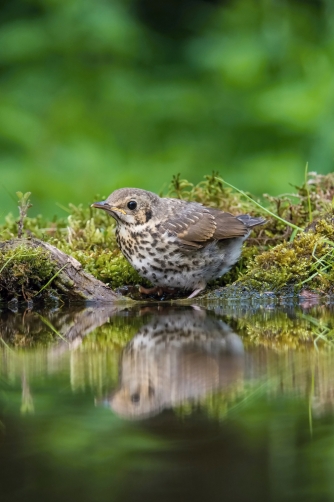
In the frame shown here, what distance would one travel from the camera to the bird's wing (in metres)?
6.30

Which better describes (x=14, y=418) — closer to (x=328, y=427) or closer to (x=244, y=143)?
(x=328, y=427)

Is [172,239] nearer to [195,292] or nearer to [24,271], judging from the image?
[195,292]

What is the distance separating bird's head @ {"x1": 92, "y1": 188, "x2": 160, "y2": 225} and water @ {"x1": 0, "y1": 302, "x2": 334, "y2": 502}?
144 centimetres

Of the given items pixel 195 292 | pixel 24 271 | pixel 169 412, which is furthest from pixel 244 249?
pixel 169 412

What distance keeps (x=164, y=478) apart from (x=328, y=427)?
2.26ft

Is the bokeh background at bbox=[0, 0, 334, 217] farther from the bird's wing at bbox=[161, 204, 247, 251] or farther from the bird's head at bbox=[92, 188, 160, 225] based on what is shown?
the bird's head at bbox=[92, 188, 160, 225]

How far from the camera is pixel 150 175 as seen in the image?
32.2ft

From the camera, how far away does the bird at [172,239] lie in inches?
242

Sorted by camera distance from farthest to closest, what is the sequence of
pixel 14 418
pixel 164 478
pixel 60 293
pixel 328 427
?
1. pixel 60 293
2. pixel 14 418
3. pixel 328 427
4. pixel 164 478

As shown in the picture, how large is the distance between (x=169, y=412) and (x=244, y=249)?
363cm

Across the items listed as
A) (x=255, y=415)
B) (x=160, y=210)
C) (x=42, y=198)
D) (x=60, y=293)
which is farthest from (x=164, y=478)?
(x=42, y=198)

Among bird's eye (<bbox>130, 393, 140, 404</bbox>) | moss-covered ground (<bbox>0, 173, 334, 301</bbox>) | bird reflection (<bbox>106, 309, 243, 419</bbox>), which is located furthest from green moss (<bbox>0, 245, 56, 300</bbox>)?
bird's eye (<bbox>130, 393, 140, 404</bbox>)

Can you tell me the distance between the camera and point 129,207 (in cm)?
636

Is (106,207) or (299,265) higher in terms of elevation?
(106,207)
